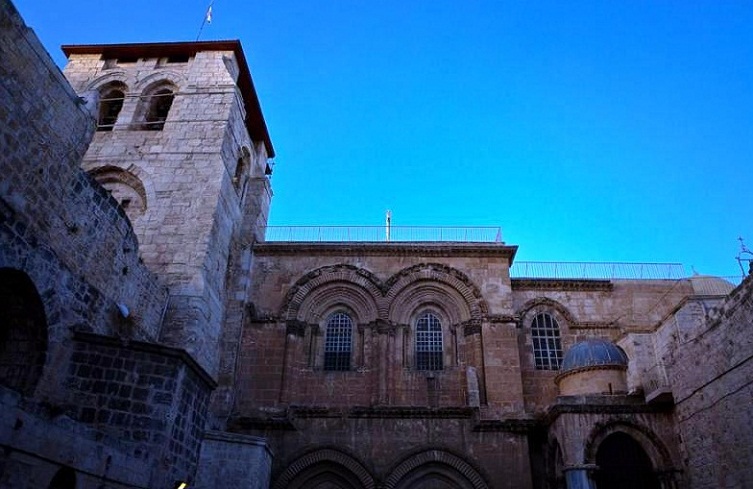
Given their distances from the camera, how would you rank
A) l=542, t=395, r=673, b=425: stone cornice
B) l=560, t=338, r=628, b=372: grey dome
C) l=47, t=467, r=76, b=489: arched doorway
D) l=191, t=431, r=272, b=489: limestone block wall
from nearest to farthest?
l=47, t=467, r=76, b=489: arched doorway, l=191, t=431, r=272, b=489: limestone block wall, l=542, t=395, r=673, b=425: stone cornice, l=560, t=338, r=628, b=372: grey dome

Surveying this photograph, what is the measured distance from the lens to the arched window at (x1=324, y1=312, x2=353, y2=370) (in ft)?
56.0

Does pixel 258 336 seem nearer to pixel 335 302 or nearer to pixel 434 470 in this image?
pixel 335 302

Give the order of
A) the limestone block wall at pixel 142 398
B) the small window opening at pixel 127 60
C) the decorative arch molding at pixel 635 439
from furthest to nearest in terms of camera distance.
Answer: the small window opening at pixel 127 60 → the decorative arch molding at pixel 635 439 → the limestone block wall at pixel 142 398

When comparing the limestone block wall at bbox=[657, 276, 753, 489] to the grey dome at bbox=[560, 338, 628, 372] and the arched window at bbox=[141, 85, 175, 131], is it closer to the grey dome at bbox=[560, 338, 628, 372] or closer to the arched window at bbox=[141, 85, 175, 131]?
the grey dome at bbox=[560, 338, 628, 372]

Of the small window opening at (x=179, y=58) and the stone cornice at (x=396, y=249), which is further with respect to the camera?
the small window opening at (x=179, y=58)

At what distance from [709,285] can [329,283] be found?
1209 cm

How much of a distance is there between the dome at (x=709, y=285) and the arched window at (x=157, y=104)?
58.4 feet

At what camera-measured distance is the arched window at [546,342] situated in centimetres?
1713

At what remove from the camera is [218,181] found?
661 inches

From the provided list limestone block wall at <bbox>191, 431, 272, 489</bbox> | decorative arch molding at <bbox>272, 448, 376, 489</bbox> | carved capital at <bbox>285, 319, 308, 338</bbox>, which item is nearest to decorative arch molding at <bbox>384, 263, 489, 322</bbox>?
carved capital at <bbox>285, 319, 308, 338</bbox>

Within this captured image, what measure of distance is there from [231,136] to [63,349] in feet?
35.6

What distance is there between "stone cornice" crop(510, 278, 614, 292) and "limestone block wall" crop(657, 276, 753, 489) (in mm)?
4285

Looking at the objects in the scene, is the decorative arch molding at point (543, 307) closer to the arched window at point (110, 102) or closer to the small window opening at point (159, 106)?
the small window opening at point (159, 106)

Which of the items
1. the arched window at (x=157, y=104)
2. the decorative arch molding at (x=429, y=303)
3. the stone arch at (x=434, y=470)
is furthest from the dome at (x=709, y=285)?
the arched window at (x=157, y=104)
